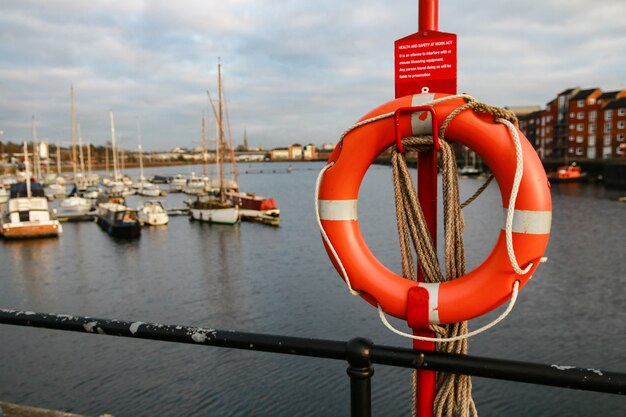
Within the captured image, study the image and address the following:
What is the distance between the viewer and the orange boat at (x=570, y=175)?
5412 centimetres

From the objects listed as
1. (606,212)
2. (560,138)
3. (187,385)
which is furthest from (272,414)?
(560,138)

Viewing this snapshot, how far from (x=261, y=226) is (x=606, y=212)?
22.0 meters

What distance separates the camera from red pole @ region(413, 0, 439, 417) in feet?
6.49

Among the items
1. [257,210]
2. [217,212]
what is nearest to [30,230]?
[217,212]

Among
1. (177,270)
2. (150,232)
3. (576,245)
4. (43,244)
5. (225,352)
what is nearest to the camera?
(225,352)

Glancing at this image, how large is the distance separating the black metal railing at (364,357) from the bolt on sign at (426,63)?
3.38 feet

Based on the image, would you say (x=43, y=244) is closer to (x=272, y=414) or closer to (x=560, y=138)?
(x=272, y=414)

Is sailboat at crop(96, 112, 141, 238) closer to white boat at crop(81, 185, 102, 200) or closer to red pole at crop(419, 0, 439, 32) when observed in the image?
white boat at crop(81, 185, 102, 200)

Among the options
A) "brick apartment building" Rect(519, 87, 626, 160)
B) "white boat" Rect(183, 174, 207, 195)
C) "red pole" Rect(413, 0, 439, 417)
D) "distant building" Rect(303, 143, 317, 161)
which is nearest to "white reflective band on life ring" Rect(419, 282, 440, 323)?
"red pole" Rect(413, 0, 439, 417)

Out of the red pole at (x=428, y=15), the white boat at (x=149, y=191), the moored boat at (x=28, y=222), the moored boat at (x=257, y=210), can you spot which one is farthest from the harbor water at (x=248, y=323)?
the white boat at (x=149, y=191)

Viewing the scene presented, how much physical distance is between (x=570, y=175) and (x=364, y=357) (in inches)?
2342

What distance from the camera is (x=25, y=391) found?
9969mm

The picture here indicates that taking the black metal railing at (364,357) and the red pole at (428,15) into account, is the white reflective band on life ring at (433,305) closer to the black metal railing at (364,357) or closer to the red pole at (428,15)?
the black metal railing at (364,357)

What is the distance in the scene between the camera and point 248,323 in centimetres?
1340
